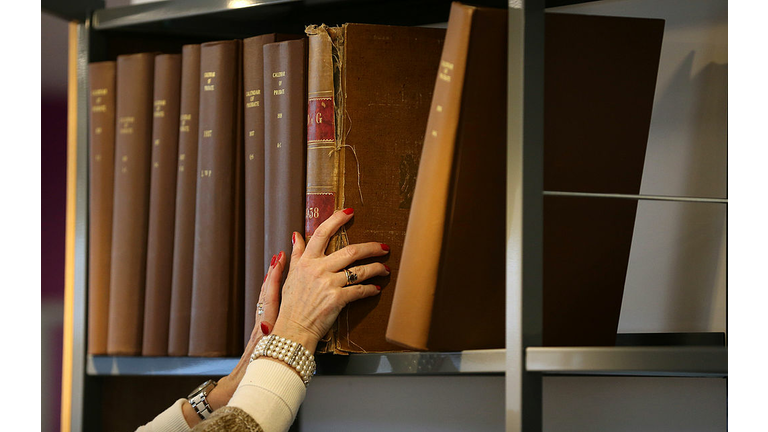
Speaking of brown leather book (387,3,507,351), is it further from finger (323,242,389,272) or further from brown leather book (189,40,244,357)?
brown leather book (189,40,244,357)

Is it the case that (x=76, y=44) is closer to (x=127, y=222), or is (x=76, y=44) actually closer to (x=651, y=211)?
(x=127, y=222)

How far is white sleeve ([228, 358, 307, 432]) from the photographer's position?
0.82 m

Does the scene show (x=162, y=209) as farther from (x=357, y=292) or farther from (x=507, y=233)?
(x=507, y=233)

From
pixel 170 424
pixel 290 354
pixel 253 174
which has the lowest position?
pixel 170 424

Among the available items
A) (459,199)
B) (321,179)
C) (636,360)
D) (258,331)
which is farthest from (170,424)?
(636,360)

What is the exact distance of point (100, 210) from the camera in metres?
1.07

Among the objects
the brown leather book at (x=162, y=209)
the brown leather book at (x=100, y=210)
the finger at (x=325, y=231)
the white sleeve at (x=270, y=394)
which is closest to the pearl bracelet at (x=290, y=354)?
the white sleeve at (x=270, y=394)

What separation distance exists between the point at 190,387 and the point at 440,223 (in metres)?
0.64

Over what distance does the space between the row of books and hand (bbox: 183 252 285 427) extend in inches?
1.1

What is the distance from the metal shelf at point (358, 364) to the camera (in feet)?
2.55

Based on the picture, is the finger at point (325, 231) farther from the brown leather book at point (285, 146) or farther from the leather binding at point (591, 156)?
the leather binding at point (591, 156)

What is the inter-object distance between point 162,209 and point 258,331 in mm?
240

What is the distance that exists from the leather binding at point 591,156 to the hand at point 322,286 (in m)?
0.22
